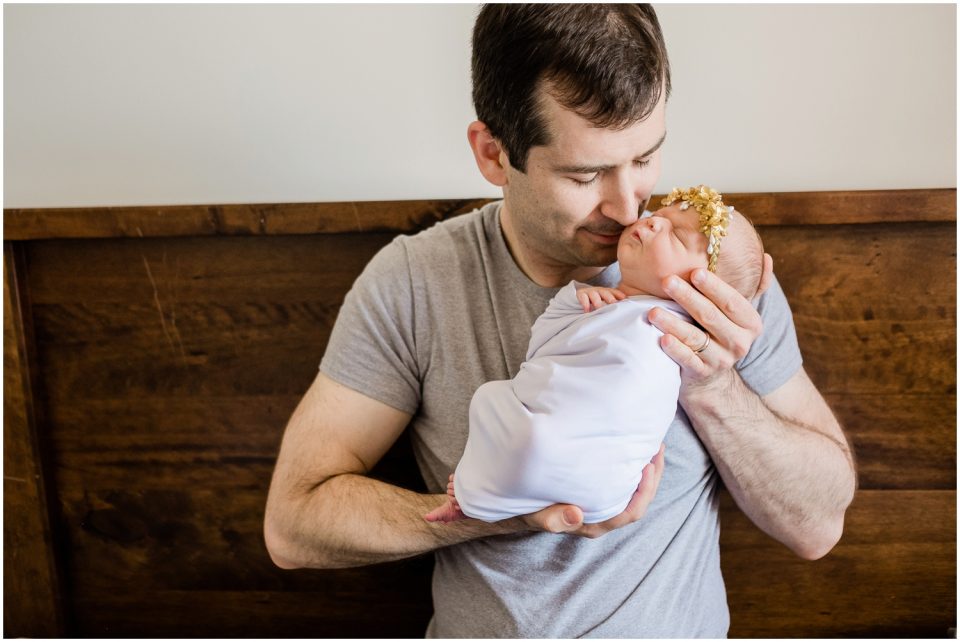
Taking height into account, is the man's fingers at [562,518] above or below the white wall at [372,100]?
below

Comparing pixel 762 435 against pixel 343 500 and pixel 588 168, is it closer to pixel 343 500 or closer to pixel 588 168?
pixel 588 168

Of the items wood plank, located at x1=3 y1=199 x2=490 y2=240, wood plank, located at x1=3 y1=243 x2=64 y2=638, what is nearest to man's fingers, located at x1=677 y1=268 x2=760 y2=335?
wood plank, located at x1=3 y1=199 x2=490 y2=240

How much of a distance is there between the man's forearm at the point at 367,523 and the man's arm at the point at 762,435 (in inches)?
16.1

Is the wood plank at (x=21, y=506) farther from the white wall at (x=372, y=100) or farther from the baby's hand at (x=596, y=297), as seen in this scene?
the baby's hand at (x=596, y=297)

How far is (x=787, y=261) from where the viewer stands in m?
1.46

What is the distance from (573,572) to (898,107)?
1.09 meters

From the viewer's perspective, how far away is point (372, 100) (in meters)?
1.48

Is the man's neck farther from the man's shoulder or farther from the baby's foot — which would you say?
the baby's foot

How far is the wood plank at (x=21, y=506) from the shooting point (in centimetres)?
157

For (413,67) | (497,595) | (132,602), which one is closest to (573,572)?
(497,595)

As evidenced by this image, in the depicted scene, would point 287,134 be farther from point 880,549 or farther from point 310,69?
point 880,549

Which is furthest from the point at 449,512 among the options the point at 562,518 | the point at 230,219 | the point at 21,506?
the point at 21,506

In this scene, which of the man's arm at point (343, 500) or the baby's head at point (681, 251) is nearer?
the baby's head at point (681, 251)

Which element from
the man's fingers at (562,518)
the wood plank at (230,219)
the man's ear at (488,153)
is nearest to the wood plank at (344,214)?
the wood plank at (230,219)
